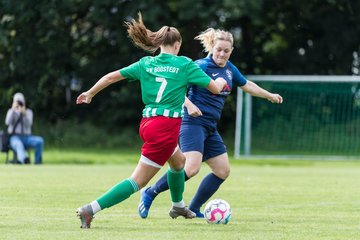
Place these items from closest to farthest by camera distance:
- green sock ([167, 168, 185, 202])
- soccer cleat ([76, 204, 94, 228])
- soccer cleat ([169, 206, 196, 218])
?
soccer cleat ([76, 204, 94, 228]) < green sock ([167, 168, 185, 202]) < soccer cleat ([169, 206, 196, 218])

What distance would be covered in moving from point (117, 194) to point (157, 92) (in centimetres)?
95

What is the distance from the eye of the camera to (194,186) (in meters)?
14.1

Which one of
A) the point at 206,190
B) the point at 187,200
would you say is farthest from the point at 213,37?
the point at 187,200

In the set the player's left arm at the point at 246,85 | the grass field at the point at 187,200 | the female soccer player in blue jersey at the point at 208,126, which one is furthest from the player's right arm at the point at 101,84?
the player's left arm at the point at 246,85

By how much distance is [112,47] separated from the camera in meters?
30.3

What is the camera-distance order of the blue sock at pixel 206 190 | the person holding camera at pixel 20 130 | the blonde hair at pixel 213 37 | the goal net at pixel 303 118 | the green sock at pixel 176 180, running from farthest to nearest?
the goal net at pixel 303 118, the person holding camera at pixel 20 130, the blue sock at pixel 206 190, the blonde hair at pixel 213 37, the green sock at pixel 176 180

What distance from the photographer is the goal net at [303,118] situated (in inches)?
1012

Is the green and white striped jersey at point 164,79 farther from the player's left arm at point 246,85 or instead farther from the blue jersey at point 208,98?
the player's left arm at point 246,85

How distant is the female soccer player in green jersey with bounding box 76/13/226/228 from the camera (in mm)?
8148

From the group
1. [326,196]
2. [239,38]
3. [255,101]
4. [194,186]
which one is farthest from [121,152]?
[326,196]

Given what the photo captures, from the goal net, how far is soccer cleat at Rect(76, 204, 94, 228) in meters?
17.5

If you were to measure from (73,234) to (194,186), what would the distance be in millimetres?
6582

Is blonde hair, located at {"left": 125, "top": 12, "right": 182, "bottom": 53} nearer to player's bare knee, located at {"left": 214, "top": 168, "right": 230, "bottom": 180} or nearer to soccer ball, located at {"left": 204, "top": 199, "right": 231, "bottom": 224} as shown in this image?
soccer ball, located at {"left": 204, "top": 199, "right": 231, "bottom": 224}

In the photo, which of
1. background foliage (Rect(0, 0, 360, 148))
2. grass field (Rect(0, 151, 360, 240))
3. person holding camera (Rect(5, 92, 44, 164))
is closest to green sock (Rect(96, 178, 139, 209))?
grass field (Rect(0, 151, 360, 240))
